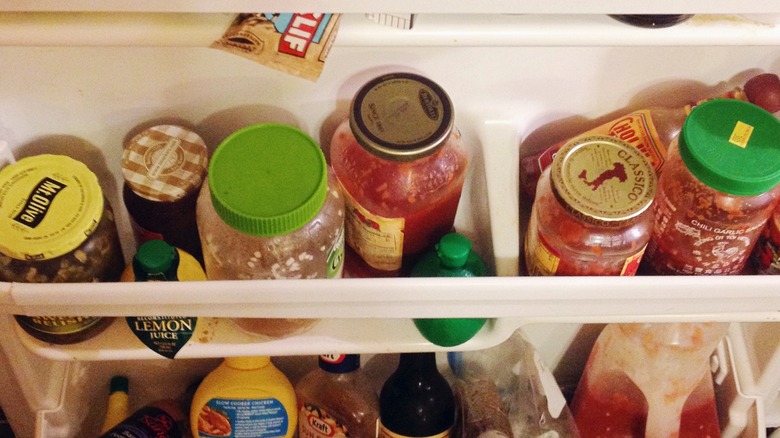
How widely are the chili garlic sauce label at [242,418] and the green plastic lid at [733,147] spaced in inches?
24.6

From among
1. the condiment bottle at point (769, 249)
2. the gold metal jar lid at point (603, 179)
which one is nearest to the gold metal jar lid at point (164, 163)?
the gold metal jar lid at point (603, 179)

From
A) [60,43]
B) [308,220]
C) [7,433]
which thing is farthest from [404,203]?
[7,433]

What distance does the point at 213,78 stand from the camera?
703 millimetres

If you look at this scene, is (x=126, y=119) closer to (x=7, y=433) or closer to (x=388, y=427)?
(x=388, y=427)

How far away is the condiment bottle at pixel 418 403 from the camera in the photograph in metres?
0.95

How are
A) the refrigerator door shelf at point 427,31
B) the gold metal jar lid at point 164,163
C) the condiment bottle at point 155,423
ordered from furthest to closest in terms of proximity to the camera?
1. the condiment bottle at point 155,423
2. the gold metal jar lid at point 164,163
3. the refrigerator door shelf at point 427,31

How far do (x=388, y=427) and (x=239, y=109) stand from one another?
0.48 meters

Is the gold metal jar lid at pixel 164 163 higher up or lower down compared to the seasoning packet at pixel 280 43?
lower down

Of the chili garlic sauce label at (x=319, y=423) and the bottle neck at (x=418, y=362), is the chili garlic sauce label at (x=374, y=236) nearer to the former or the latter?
the bottle neck at (x=418, y=362)

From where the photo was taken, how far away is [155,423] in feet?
3.21

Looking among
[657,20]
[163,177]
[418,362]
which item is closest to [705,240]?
[657,20]

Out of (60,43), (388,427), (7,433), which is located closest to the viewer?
(60,43)

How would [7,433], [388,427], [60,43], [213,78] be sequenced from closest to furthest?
1. [60,43]
2. [213,78]
3. [388,427]
4. [7,433]

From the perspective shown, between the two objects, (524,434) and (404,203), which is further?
(524,434)
